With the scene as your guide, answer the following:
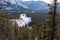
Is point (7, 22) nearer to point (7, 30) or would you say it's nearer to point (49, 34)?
point (7, 30)

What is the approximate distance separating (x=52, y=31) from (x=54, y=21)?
12 cm

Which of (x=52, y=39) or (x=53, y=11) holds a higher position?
(x=53, y=11)

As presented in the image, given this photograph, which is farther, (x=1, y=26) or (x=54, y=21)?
(x=1, y=26)

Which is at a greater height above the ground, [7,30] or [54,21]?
[54,21]

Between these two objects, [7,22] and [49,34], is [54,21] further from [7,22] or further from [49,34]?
[7,22]

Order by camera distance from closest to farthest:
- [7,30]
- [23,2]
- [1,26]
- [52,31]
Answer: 1. [52,31]
2. [7,30]
3. [1,26]
4. [23,2]

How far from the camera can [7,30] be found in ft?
15.9

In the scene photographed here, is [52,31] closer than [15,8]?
Yes

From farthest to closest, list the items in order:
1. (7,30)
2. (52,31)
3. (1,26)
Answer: (1,26)
(7,30)
(52,31)

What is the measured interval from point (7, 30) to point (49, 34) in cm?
295

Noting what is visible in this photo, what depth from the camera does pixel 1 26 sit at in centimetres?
528

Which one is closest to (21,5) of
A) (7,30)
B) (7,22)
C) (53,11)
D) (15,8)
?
(15,8)

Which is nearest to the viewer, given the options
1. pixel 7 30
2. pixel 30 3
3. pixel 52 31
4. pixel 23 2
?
pixel 52 31

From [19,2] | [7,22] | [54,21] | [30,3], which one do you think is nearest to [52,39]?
[54,21]
